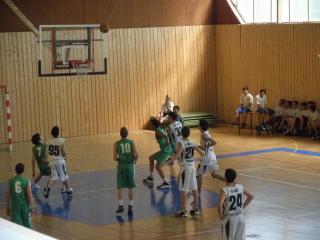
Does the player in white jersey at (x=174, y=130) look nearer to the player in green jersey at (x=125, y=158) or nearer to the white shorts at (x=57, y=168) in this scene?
the player in green jersey at (x=125, y=158)

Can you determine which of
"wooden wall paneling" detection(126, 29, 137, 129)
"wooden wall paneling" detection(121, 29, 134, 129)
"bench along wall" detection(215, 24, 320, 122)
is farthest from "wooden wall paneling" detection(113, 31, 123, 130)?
"bench along wall" detection(215, 24, 320, 122)

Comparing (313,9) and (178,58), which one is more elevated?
(313,9)

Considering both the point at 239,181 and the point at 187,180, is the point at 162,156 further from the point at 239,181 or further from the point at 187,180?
the point at 187,180

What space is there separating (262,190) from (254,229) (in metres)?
3.38

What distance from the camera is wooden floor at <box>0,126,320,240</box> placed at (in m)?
10.8

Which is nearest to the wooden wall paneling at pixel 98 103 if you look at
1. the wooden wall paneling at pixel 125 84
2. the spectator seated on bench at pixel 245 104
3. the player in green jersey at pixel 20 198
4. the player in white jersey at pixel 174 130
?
the wooden wall paneling at pixel 125 84

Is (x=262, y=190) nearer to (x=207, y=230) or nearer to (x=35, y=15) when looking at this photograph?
(x=207, y=230)

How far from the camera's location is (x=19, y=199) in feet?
30.1

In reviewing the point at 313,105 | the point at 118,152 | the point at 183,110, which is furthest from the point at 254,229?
the point at 183,110

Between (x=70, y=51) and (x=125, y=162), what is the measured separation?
11138 millimetres

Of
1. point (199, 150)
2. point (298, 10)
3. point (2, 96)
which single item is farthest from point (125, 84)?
point (199, 150)

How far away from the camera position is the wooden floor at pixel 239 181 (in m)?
10.8

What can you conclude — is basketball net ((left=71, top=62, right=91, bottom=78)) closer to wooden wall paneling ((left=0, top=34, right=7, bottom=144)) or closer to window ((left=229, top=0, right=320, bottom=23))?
wooden wall paneling ((left=0, top=34, right=7, bottom=144))

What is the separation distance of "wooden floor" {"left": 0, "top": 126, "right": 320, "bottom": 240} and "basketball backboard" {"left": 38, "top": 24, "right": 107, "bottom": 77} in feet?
8.92
